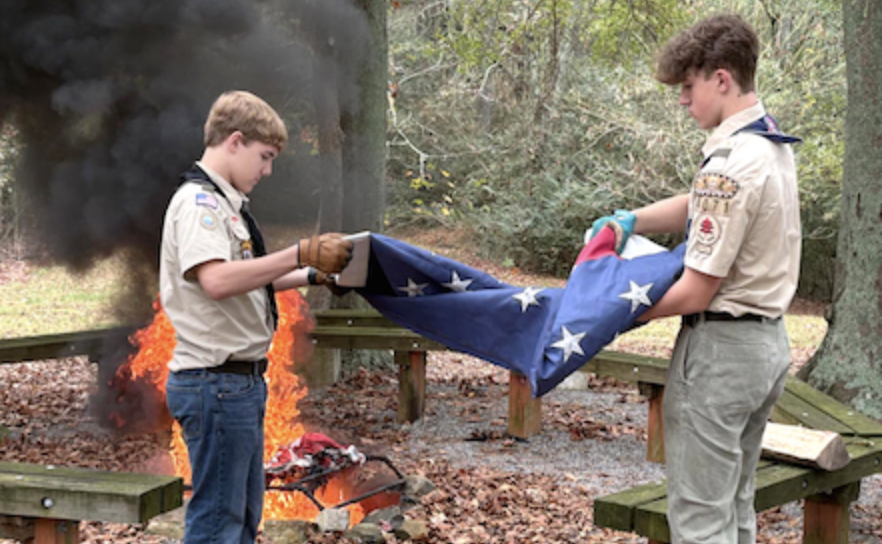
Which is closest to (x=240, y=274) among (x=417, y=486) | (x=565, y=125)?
(x=417, y=486)

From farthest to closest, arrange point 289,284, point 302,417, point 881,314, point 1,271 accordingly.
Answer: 1. point 1,271
2. point 302,417
3. point 881,314
4. point 289,284

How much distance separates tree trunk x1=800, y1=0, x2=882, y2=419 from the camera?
6.34 m

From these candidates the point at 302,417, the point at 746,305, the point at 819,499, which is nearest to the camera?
the point at 746,305

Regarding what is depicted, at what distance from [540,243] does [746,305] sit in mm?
15341

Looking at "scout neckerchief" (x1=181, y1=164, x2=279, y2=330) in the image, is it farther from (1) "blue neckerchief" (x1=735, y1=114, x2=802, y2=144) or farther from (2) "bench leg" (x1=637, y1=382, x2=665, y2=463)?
(2) "bench leg" (x1=637, y1=382, x2=665, y2=463)

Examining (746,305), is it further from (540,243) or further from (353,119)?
(540,243)

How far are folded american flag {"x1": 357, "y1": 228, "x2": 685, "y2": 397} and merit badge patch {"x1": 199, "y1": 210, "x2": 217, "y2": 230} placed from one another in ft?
2.50

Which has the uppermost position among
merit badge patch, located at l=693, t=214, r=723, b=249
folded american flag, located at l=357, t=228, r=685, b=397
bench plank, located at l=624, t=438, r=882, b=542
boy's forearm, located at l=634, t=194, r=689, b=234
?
boy's forearm, located at l=634, t=194, r=689, b=234

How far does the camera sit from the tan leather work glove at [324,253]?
2.77 m

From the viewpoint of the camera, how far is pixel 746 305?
8.54 feet

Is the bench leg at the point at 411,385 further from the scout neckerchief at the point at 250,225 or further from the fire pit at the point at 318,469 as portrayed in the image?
the scout neckerchief at the point at 250,225

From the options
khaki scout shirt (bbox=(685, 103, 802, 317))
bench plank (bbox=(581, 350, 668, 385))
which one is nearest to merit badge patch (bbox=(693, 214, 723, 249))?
khaki scout shirt (bbox=(685, 103, 802, 317))

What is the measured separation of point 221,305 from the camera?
282 centimetres

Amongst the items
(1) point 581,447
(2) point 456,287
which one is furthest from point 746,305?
(1) point 581,447
